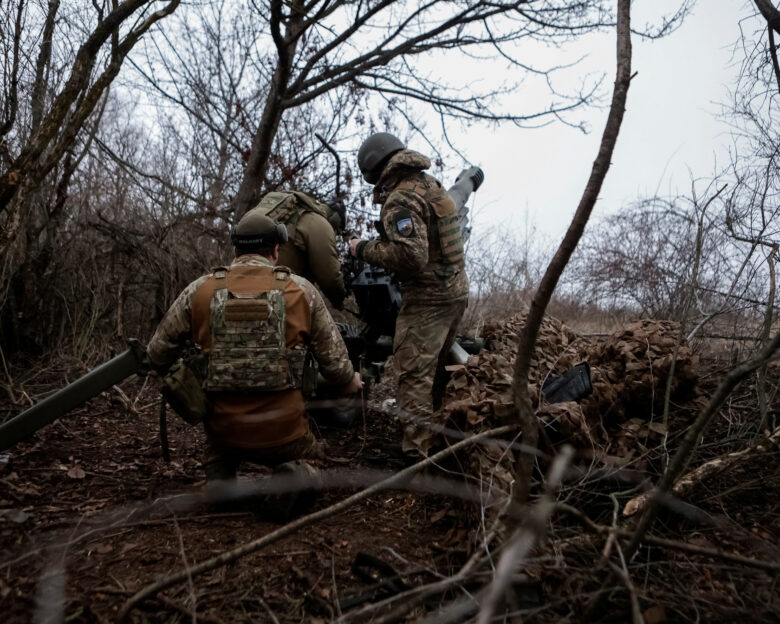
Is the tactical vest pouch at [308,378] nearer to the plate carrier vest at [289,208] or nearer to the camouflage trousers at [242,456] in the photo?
the camouflage trousers at [242,456]

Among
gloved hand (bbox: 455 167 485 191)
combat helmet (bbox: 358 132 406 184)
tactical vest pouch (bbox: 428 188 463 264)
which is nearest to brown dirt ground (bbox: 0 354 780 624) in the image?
tactical vest pouch (bbox: 428 188 463 264)

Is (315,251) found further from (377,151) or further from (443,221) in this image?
(443,221)

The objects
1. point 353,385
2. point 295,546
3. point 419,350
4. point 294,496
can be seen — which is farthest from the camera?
point 419,350

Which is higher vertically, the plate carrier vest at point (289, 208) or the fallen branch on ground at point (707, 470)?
the plate carrier vest at point (289, 208)

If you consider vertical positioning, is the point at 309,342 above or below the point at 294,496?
above

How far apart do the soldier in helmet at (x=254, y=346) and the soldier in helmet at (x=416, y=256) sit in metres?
0.74

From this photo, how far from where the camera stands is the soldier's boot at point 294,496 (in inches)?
108

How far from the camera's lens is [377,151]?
3902mm

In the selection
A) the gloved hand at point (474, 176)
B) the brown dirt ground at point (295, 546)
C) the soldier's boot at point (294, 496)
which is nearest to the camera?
the brown dirt ground at point (295, 546)

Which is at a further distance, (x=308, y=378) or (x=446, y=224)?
(x=446, y=224)

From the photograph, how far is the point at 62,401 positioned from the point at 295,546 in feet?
4.89

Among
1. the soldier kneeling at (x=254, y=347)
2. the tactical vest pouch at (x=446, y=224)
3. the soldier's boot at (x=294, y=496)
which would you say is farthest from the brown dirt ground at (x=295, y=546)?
the tactical vest pouch at (x=446, y=224)

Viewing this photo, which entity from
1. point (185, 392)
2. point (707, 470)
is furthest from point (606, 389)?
point (185, 392)

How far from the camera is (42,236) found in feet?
17.2
